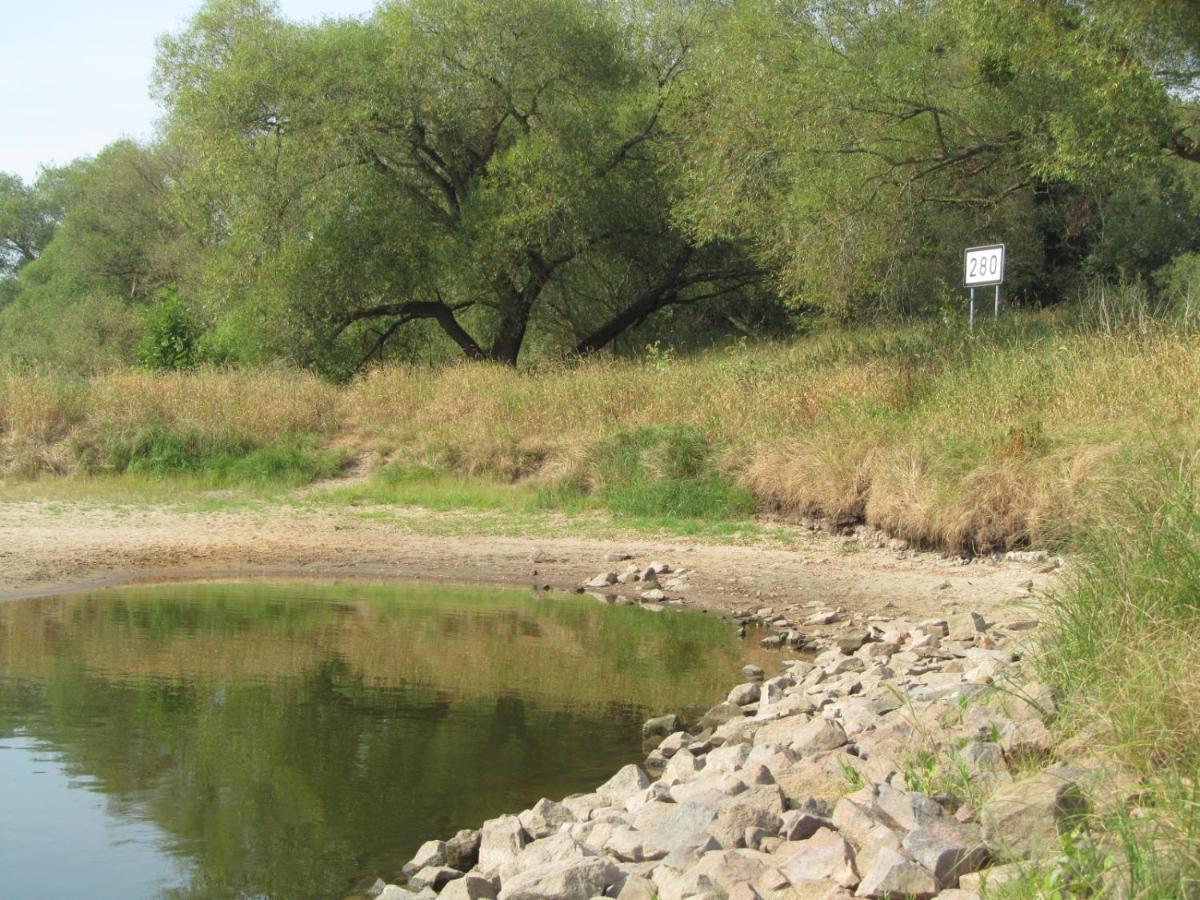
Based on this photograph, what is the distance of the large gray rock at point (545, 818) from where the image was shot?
613 cm

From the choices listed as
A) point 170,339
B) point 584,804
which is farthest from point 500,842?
point 170,339

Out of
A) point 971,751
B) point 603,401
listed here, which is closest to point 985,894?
point 971,751

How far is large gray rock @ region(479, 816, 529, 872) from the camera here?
5809 millimetres

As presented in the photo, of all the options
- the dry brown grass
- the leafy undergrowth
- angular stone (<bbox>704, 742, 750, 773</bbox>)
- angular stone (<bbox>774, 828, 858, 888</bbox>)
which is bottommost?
angular stone (<bbox>704, 742, 750, 773</bbox>)

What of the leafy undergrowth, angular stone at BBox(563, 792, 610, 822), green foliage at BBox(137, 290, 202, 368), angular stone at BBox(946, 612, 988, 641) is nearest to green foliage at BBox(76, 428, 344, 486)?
green foliage at BBox(137, 290, 202, 368)

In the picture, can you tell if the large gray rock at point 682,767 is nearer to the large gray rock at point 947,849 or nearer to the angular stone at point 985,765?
the angular stone at point 985,765

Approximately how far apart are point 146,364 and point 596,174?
11.7 metres

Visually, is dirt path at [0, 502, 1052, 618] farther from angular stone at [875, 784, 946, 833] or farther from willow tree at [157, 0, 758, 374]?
willow tree at [157, 0, 758, 374]

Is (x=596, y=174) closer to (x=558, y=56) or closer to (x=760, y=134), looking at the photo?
(x=558, y=56)

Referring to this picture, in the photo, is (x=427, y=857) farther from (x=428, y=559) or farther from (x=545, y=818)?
(x=428, y=559)

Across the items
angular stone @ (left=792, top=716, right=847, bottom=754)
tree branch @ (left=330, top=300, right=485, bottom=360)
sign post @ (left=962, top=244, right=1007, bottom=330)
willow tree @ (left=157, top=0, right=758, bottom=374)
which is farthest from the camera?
tree branch @ (left=330, top=300, right=485, bottom=360)

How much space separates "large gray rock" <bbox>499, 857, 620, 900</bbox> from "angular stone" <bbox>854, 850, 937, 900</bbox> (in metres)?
1.06

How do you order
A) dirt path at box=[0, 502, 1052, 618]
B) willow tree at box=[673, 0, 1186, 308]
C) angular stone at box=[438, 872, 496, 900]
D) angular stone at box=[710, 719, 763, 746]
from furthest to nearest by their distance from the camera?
willow tree at box=[673, 0, 1186, 308], dirt path at box=[0, 502, 1052, 618], angular stone at box=[710, 719, 763, 746], angular stone at box=[438, 872, 496, 900]

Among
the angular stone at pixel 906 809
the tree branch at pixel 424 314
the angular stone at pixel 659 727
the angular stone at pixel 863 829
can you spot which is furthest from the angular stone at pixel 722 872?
the tree branch at pixel 424 314
